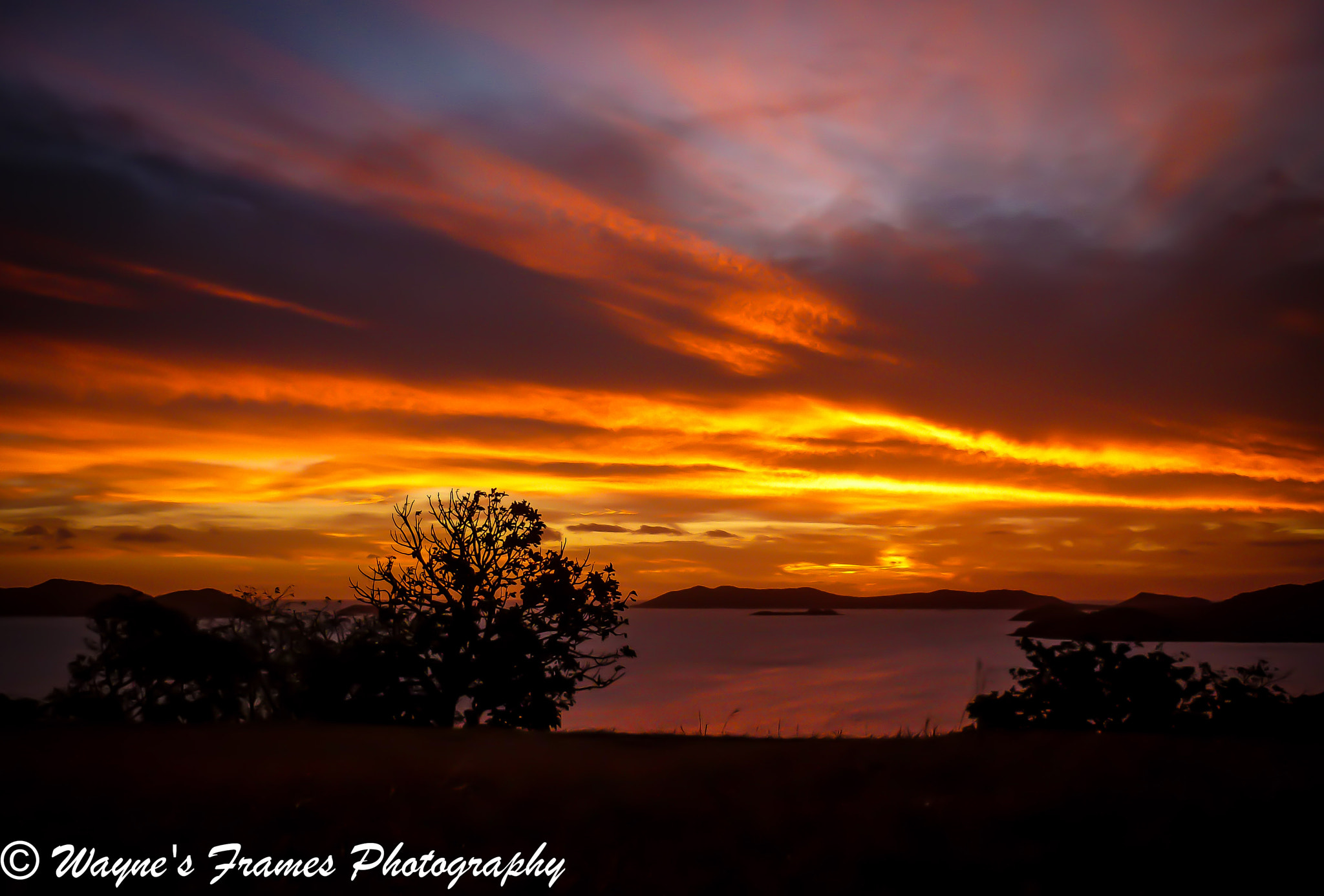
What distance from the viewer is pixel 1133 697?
17406mm

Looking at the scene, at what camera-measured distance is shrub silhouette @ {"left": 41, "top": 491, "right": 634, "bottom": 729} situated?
67.0ft

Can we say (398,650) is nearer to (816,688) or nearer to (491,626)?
(491,626)

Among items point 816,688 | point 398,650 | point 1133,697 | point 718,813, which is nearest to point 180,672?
point 398,650

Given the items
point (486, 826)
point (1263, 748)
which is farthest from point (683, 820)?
point (1263, 748)

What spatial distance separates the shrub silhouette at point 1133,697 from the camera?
669 inches

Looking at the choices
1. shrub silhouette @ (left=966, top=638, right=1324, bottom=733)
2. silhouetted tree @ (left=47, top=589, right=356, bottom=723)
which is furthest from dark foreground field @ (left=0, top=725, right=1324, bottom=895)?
silhouetted tree @ (left=47, top=589, right=356, bottom=723)

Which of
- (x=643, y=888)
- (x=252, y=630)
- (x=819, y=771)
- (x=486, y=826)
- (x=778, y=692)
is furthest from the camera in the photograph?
(x=778, y=692)

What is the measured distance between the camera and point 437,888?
25.9 feet

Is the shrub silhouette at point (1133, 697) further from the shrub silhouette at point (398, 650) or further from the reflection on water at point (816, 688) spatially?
the reflection on water at point (816, 688)

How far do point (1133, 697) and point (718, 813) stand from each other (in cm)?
1168

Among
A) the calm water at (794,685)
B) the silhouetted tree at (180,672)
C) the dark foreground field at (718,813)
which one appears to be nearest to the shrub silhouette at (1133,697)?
the dark foreground field at (718,813)

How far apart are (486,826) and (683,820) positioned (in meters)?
1.85

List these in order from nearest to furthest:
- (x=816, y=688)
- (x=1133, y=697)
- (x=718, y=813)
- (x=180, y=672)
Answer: (x=718, y=813)
(x=1133, y=697)
(x=180, y=672)
(x=816, y=688)

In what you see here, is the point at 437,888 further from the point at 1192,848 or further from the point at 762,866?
the point at 1192,848
